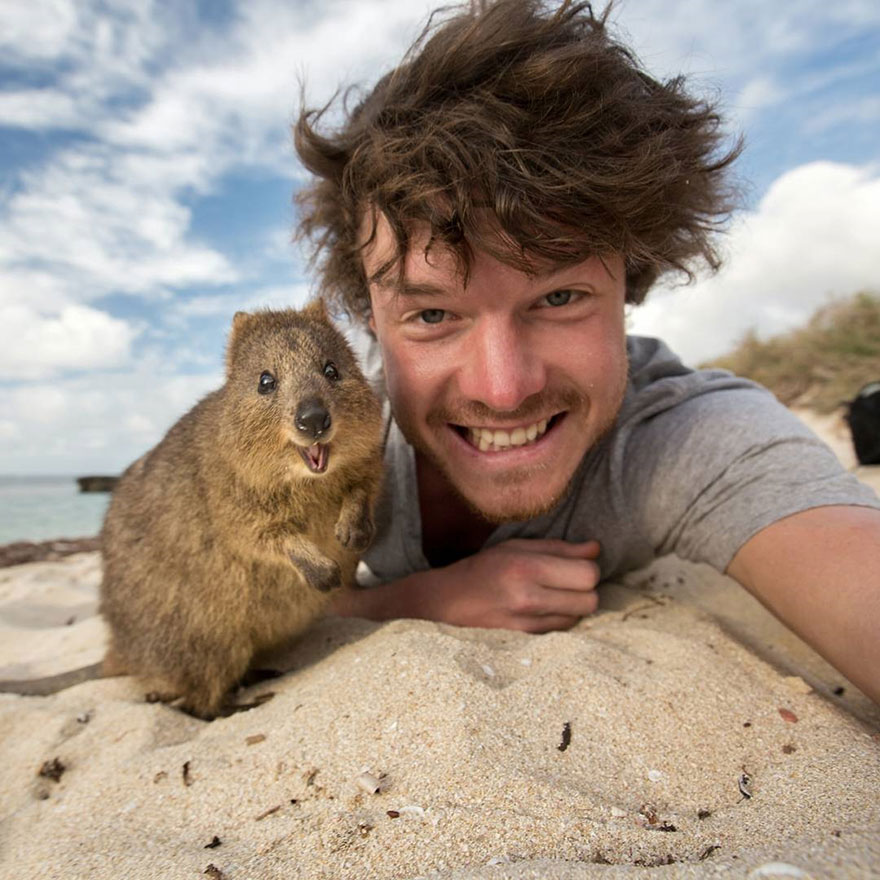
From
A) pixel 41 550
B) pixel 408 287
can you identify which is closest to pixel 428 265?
pixel 408 287

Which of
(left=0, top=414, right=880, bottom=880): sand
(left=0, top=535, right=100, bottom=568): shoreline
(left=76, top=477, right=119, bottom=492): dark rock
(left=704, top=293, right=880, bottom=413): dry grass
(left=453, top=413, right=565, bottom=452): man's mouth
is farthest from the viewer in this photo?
(left=76, top=477, right=119, bottom=492): dark rock

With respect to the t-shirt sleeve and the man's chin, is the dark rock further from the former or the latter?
the t-shirt sleeve

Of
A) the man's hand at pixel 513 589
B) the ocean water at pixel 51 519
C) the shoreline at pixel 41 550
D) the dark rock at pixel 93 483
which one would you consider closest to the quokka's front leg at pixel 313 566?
the man's hand at pixel 513 589

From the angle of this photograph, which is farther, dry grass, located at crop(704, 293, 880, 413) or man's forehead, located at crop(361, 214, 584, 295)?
dry grass, located at crop(704, 293, 880, 413)

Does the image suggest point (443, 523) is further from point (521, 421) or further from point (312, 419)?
point (312, 419)

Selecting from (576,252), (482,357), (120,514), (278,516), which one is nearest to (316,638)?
(278,516)

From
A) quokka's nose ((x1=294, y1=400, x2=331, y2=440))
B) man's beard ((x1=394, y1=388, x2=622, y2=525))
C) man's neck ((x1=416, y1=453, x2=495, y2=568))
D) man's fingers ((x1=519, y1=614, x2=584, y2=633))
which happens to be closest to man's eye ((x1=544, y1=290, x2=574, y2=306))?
man's beard ((x1=394, y1=388, x2=622, y2=525))

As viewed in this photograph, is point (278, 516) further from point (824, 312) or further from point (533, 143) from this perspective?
point (824, 312)
